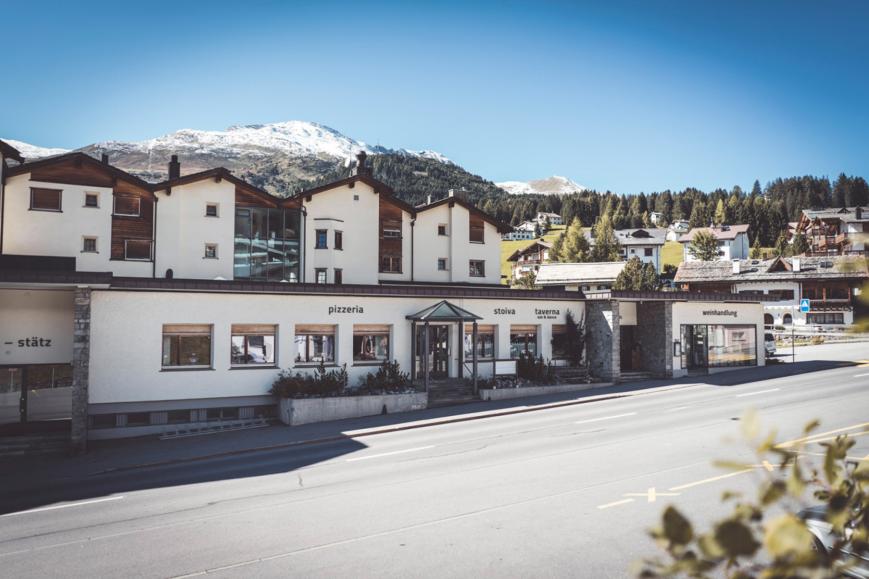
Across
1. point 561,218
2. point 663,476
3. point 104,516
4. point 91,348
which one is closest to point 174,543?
point 104,516

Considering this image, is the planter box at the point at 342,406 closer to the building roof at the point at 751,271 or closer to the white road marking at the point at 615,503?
the white road marking at the point at 615,503

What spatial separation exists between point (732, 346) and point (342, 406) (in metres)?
23.7

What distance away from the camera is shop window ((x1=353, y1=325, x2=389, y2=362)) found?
2681 cm

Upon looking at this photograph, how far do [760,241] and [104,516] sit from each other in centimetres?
14907

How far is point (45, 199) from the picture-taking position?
33.5 meters

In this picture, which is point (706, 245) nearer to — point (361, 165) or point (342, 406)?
point (361, 165)

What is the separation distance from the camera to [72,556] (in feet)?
32.6

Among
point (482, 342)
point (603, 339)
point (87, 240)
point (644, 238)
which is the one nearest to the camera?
point (482, 342)

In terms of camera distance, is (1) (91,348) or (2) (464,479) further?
(1) (91,348)

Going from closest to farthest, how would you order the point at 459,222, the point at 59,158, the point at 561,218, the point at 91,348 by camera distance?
the point at 91,348, the point at 59,158, the point at 459,222, the point at 561,218

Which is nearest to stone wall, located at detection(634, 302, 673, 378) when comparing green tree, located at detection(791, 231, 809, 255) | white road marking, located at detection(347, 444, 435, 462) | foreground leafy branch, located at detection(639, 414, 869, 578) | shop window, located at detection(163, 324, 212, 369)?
white road marking, located at detection(347, 444, 435, 462)

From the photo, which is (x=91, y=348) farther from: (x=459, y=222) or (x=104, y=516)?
(x=459, y=222)

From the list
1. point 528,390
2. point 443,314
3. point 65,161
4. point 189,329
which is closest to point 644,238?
point 528,390

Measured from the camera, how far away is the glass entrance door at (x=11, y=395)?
22.9 metres
